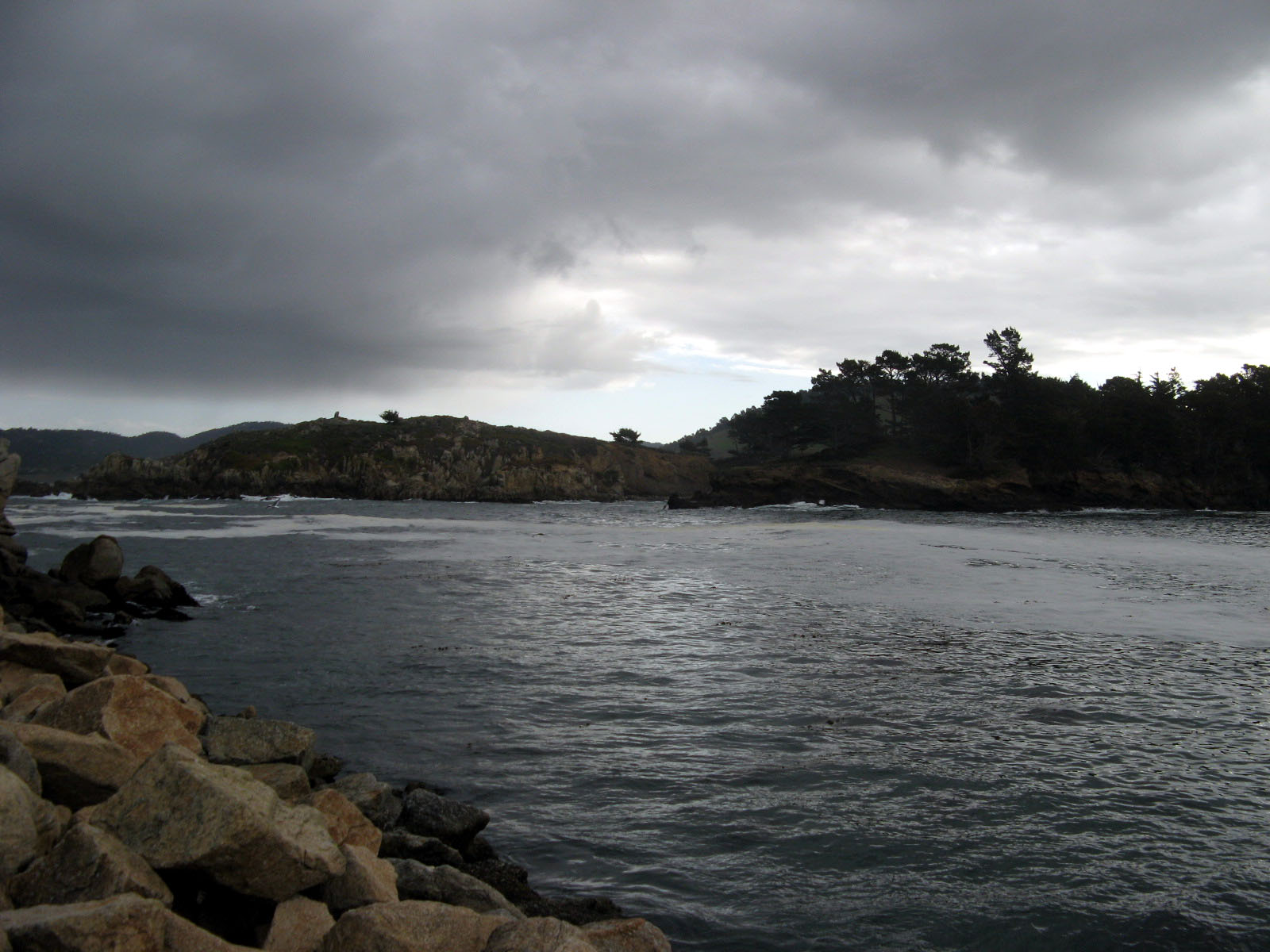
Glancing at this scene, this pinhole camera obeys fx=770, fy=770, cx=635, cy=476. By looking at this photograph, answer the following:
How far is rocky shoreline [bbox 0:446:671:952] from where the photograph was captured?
4250 mm

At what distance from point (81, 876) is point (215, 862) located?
72 cm

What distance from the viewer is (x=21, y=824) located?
468 centimetres

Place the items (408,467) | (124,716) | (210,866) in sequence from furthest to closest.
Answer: (408,467)
(124,716)
(210,866)

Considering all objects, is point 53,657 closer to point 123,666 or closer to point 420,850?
point 123,666

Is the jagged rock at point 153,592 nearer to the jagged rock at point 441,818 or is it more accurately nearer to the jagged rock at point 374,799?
the jagged rock at point 374,799

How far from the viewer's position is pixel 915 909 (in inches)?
256

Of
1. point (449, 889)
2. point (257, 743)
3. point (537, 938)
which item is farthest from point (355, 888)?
point (257, 743)

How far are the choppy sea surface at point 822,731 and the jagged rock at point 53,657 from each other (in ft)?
6.62

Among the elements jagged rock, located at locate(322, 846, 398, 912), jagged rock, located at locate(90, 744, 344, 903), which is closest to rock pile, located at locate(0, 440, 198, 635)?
jagged rock, located at locate(90, 744, 344, 903)

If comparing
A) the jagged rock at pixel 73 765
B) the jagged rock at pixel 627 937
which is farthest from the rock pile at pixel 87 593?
the jagged rock at pixel 627 937

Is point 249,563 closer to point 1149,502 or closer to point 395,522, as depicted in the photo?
point 395,522

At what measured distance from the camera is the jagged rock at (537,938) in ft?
14.2

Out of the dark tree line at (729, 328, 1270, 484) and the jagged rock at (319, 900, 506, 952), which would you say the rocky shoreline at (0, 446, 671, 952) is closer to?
the jagged rock at (319, 900, 506, 952)

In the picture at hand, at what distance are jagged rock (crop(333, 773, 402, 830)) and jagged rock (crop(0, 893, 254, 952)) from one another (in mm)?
3524
